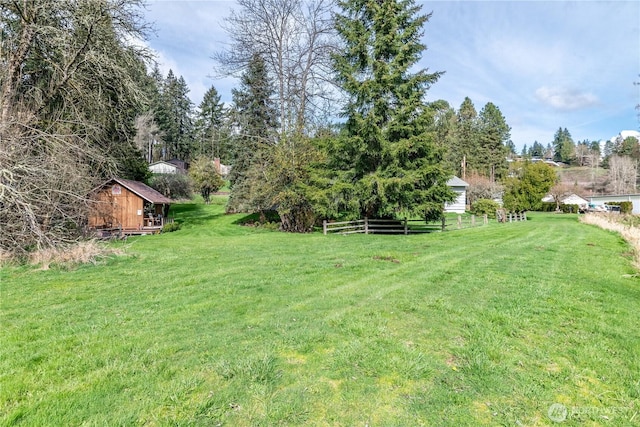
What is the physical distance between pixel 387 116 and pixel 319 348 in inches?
559

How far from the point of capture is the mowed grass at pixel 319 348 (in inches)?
98.4

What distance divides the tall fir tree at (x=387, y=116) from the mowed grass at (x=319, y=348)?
841 cm

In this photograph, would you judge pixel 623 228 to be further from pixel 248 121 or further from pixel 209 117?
pixel 209 117

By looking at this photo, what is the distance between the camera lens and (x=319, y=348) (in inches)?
139

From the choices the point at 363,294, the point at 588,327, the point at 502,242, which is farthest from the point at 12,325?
the point at 502,242

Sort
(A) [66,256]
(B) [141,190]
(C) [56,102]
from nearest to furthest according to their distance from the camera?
(A) [66,256], (C) [56,102], (B) [141,190]

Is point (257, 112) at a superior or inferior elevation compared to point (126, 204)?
superior

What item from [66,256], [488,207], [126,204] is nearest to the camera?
[66,256]

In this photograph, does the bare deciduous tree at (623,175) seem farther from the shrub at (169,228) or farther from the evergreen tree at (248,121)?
the shrub at (169,228)

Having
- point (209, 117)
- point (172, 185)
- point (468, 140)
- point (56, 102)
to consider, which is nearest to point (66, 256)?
point (56, 102)

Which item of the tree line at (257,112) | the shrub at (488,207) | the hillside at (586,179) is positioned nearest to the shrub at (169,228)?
the tree line at (257,112)

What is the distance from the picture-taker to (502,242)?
1240 cm

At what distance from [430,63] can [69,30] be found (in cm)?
1464

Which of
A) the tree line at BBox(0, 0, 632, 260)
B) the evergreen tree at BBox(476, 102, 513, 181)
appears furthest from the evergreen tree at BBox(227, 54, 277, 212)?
the evergreen tree at BBox(476, 102, 513, 181)
